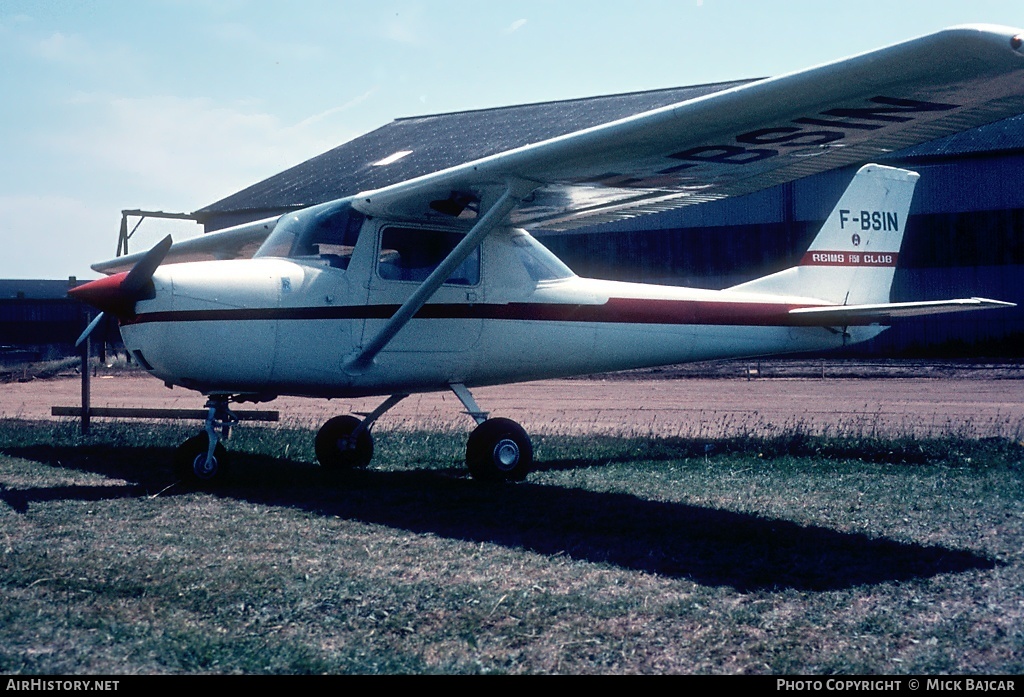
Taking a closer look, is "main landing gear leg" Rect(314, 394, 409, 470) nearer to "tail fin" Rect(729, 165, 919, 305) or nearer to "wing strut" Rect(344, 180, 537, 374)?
"wing strut" Rect(344, 180, 537, 374)

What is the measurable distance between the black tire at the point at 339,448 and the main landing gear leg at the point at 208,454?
1.29 metres

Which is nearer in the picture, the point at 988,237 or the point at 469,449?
the point at 469,449

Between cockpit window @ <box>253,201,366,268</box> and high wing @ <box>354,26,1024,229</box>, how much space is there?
0.21m

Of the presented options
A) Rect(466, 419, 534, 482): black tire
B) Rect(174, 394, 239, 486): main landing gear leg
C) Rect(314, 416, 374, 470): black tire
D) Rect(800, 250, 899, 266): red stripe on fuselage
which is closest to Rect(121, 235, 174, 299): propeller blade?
Rect(174, 394, 239, 486): main landing gear leg

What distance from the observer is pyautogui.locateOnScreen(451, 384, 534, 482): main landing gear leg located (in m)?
8.31

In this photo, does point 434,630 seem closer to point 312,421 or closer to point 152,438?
point 152,438

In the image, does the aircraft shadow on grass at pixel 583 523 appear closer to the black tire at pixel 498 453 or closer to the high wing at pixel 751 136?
the black tire at pixel 498 453

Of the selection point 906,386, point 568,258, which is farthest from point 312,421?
point 568,258

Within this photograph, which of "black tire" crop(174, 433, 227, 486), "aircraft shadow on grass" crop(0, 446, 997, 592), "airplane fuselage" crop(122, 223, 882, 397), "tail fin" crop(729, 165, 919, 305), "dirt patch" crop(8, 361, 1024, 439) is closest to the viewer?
"aircraft shadow on grass" crop(0, 446, 997, 592)

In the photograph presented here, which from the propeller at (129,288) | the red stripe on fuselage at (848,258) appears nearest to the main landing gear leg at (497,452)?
the propeller at (129,288)

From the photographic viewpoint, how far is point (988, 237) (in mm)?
27016

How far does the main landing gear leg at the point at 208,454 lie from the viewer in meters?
8.05

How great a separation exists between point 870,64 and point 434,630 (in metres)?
3.80

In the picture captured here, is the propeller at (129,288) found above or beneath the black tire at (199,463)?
above
